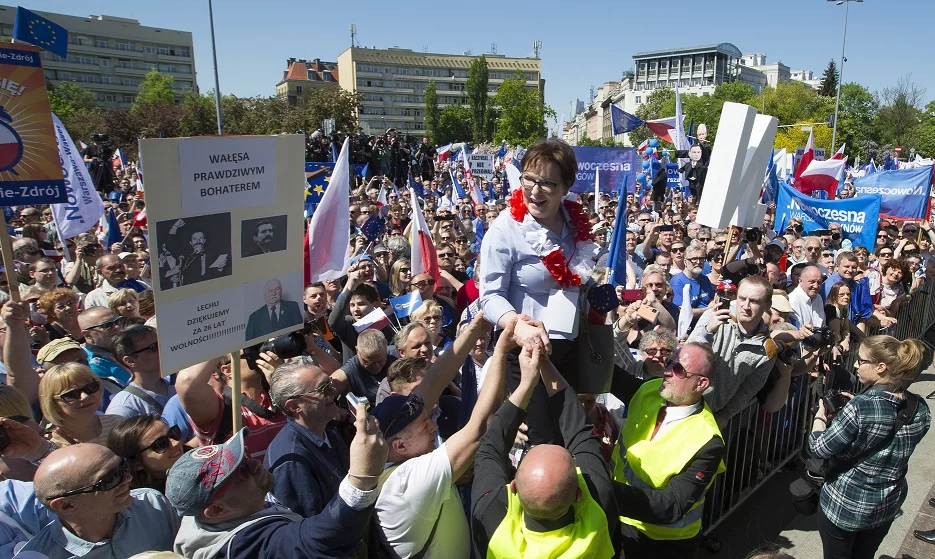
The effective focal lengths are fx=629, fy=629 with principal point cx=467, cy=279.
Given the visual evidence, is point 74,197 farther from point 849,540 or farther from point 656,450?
point 849,540

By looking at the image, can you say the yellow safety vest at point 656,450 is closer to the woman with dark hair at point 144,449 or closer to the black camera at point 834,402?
the black camera at point 834,402

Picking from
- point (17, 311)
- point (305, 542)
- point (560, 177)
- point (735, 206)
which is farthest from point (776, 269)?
point (17, 311)

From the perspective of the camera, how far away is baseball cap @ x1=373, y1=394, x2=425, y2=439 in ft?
8.25

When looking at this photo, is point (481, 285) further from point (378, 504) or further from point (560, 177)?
point (378, 504)

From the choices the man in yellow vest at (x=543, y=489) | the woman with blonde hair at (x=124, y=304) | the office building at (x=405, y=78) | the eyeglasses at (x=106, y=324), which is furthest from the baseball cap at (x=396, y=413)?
the office building at (x=405, y=78)

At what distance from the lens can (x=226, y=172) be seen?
115 inches

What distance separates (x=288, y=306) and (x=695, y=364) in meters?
2.07

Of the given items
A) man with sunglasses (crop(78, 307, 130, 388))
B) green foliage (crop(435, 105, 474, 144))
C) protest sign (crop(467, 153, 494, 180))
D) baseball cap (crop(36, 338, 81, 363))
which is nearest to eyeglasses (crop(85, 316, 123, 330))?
man with sunglasses (crop(78, 307, 130, 388))

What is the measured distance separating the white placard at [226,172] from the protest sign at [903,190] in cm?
1034

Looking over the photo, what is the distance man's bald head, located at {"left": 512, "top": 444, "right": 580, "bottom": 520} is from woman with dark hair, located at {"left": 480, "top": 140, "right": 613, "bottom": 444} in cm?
53

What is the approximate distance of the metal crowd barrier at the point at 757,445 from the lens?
4.33 m

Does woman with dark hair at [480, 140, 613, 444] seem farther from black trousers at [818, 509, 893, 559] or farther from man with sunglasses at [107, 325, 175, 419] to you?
man with sunglasses at [107, 325, 175, 419]

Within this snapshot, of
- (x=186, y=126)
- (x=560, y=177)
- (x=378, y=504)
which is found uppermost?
(x=186, y=126)

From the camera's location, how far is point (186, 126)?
4206cm
